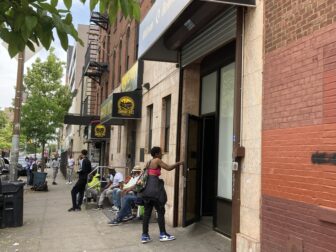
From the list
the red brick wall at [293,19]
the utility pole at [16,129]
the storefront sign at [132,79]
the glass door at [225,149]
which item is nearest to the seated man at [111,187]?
the utility pole at [16,129]

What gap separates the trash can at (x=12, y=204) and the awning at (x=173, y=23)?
4.34 m

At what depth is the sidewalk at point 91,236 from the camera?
812 centimetres

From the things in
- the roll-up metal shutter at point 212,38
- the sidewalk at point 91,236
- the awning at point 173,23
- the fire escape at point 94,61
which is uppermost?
the fire escape at point 94,61

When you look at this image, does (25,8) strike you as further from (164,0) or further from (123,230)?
(123,230)

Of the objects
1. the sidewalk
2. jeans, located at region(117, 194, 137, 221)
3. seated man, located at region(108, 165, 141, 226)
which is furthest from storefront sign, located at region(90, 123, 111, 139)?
jeans, located at region(117, 194, 137, 221)

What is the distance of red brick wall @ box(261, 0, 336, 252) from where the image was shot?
16.2 ft

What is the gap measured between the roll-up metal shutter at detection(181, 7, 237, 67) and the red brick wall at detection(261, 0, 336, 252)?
51.7 inches

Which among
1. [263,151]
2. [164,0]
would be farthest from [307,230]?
[164,0]

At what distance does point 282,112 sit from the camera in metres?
5.77

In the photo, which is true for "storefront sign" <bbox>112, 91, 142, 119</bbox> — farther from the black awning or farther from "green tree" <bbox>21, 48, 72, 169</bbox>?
"green tree" <bbox>21, 48, 72, 169</bbox>

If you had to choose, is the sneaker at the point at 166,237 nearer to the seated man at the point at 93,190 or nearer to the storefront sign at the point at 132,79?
the seated man at the point at 93,190

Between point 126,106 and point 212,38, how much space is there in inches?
272

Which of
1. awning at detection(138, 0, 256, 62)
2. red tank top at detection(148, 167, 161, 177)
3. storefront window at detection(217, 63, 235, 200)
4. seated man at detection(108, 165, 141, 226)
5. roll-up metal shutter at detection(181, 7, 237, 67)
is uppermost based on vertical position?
awning at detection(138, 0, 256, 62)

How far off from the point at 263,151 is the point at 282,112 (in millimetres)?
686
